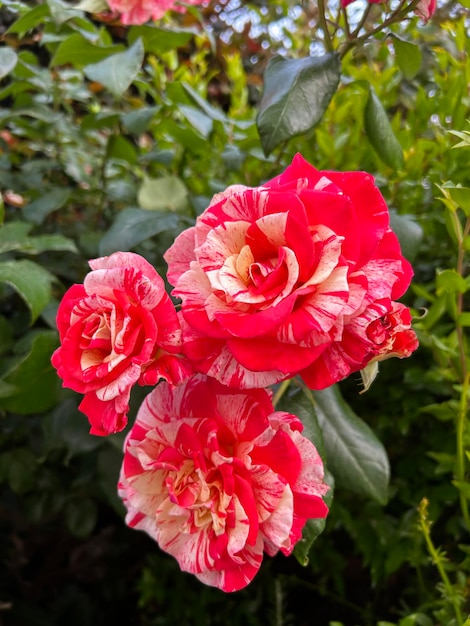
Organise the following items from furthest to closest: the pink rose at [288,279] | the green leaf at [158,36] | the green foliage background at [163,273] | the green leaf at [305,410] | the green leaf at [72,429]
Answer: the green leaf at [158,36]
the green leaf at [72,429]
the green foliage background at [163,273]
the green leaf at [305,410]
the pink rose at [288,279]

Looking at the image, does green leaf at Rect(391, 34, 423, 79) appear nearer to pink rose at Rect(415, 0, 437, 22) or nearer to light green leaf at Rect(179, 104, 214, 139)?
pink rose at Rect(415, 0, 437, 22)

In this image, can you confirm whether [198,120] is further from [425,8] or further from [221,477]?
[221,477]

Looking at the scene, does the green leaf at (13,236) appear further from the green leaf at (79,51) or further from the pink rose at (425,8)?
the pink rose at (425,8)

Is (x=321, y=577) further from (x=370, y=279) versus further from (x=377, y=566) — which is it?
(x=370, y=279)

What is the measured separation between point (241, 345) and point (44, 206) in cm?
60

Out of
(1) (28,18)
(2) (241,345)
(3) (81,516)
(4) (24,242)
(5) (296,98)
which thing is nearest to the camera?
(2) (241,345)

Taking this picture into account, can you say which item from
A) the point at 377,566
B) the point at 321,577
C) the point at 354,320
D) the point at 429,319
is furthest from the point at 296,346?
the point at 321,577

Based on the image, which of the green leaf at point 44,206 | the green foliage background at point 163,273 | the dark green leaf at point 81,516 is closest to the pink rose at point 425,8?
the green foliage background at point 163,273

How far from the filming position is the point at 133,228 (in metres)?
0.66

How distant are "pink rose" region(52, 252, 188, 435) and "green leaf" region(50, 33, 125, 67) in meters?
0.47

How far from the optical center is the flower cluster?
344mm

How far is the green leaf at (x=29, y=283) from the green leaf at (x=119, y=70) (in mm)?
217

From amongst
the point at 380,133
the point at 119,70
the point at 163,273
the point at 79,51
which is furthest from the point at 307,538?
the point at 79,51

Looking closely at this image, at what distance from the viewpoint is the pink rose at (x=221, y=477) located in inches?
14.1
